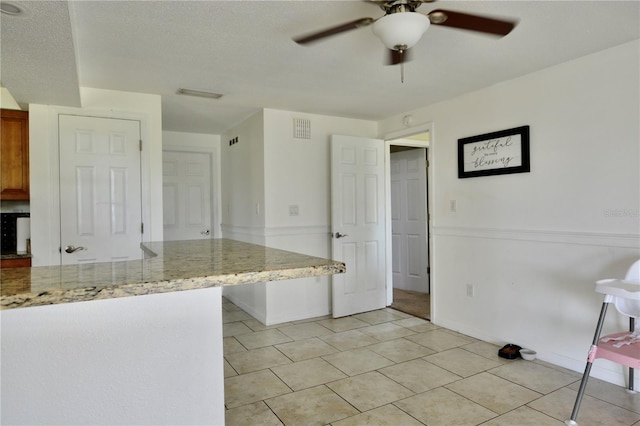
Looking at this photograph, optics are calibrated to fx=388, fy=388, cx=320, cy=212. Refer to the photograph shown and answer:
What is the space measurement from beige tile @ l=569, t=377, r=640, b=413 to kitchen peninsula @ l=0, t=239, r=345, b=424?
86.6 inches

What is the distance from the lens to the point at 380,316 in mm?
4254

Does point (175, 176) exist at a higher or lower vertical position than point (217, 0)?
lower

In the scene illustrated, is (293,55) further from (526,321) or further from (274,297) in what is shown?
(526,321)

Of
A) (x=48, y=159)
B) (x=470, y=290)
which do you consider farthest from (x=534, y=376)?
(x=48, y=159)

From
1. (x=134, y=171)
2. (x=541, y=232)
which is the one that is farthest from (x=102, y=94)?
(x=541, y=232)

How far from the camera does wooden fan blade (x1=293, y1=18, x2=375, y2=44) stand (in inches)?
71.3

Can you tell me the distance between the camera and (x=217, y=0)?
6.22 feet

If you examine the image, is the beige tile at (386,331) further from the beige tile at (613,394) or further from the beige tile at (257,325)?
Result: the beige tile at (613,394)

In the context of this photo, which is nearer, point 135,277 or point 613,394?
point 135,277

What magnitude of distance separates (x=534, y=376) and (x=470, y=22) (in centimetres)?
235

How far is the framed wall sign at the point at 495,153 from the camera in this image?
3075 mm

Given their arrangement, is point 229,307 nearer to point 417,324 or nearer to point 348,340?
point 348,340

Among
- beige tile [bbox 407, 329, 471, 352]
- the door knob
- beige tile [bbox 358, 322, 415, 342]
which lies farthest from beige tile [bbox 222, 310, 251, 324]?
beige tile [bbox 407, 329, 471, 352]

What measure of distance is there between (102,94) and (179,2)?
1796mm
